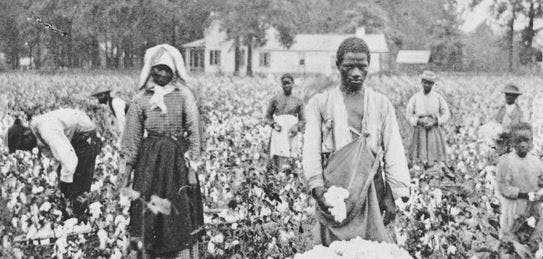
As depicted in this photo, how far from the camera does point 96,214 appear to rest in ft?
16.1

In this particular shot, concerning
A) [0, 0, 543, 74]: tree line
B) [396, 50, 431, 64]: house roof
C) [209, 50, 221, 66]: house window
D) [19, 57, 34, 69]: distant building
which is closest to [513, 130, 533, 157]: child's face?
[0, 0, 543, 74]: tree line

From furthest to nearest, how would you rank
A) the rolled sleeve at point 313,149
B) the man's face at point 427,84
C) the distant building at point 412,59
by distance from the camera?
1. the distant building at point 412,59
2. the man's face at point 427,84
3. the rolled sleeve at point 313,149

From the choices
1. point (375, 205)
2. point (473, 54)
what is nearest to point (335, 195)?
point (375, 205)

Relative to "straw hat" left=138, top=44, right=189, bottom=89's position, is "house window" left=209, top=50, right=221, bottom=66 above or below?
above

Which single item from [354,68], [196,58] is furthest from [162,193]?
[196,58]

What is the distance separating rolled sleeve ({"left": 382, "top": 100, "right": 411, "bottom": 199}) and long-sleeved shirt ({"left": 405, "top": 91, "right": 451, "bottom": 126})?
5256 mm

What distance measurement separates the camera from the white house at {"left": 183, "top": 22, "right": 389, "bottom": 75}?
58.9 m

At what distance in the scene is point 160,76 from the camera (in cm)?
469

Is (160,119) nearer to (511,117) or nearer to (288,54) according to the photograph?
(511,117)

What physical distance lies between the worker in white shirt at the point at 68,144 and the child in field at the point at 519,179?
9.80 ft

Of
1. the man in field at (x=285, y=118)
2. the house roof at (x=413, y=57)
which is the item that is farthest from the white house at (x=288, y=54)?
the man in field at (x=285, y=118)

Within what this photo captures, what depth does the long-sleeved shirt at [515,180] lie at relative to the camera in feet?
16.4

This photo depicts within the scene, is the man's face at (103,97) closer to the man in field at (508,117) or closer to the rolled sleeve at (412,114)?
the rolled sleeve at (412,114)

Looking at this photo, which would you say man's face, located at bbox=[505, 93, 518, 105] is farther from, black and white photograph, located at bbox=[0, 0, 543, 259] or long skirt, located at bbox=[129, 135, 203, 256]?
long skirt, located at bbox=[129, 135, 203, 256]
